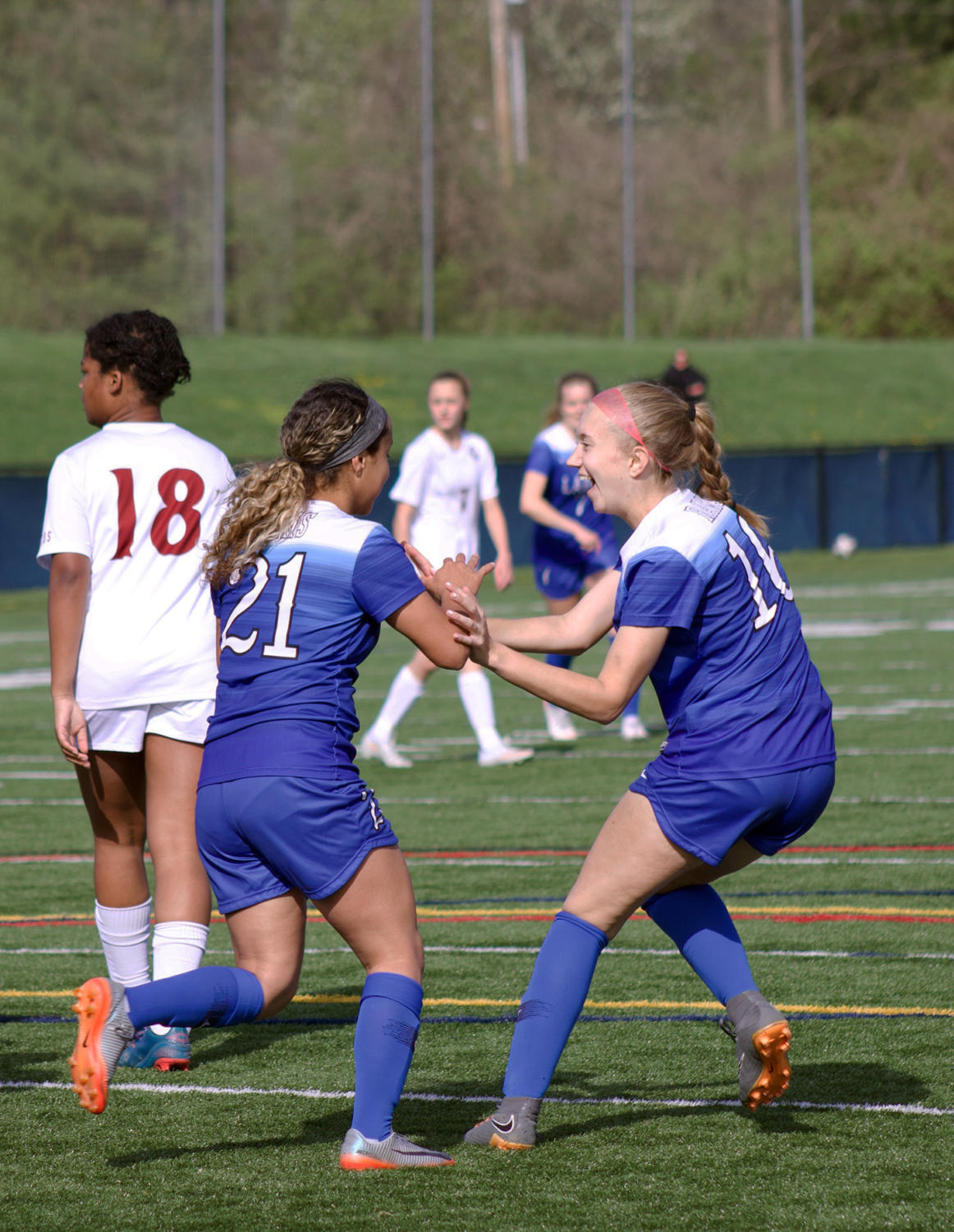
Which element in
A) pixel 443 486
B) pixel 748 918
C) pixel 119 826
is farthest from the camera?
pixel 443 486

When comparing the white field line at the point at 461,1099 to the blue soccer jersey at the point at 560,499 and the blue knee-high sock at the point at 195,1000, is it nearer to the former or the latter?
the blue knee-high sock at the point at 195,1000

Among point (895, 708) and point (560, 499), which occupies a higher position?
point (560, 499)

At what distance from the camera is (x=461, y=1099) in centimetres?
452

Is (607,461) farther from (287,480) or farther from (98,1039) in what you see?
(98,1039)

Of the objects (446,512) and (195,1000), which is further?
(446,512)

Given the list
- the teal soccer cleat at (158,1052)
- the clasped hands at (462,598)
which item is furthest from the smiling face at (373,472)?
the teal soccer cleat at (158,1052)

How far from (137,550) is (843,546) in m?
25.0

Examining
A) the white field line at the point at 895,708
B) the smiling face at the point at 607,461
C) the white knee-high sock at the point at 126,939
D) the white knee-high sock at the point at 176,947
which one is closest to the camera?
the smiling face at the point at 607,461

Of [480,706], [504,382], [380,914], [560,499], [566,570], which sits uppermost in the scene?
[504,382]

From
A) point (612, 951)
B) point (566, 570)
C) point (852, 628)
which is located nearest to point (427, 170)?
point (852, 628)

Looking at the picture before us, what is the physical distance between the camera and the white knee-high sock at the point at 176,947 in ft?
15.9

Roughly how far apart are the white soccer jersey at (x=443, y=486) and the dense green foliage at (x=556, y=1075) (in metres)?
2.03

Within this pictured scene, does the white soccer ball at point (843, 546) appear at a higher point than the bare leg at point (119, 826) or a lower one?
higher

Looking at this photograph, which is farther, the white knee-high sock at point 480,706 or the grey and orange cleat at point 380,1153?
the white knee-high sock at point 480,706
